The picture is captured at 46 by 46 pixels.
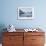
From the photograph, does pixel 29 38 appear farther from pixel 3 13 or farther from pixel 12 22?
pixel 3 13

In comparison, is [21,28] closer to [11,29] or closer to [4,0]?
[11,29]

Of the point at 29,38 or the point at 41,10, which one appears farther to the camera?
the point at 41,10

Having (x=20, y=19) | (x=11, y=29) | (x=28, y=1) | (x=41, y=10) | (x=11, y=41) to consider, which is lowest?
(x=11, y=41)

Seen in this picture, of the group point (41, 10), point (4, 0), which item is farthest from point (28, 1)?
point (4, 0)

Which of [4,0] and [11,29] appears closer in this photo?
[11,29]

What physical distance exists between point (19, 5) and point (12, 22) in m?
0.61

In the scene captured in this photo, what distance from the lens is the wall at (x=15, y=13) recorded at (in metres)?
4.13

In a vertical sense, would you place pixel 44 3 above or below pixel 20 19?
above

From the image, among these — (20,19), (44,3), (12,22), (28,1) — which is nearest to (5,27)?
(12,22)

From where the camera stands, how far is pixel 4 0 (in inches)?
162

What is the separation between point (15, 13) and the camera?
13.6 feet

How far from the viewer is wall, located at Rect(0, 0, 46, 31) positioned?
4133 millimetres

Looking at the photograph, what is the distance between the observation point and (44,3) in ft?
13.6

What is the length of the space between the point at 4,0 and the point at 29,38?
150cm
